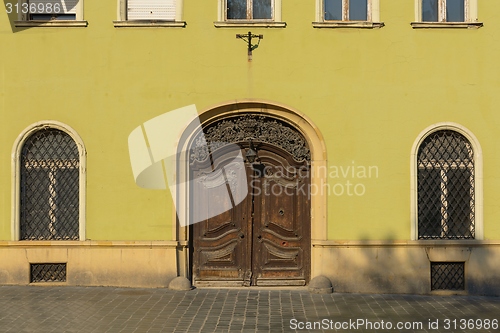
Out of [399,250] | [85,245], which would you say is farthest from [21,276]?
[399,250]

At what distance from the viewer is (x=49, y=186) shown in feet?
43.8

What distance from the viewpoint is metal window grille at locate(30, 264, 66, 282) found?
13266 millimetres

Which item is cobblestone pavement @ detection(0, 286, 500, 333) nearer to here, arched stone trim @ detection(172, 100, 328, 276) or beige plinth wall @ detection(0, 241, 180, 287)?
beige plinth wall @ detection(0, 241, 180, 287)

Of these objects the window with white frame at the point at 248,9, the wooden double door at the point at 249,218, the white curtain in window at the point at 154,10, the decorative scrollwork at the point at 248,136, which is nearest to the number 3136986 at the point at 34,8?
the white curtain in window at the point at 154,10

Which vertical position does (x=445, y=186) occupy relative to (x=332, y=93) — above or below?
below

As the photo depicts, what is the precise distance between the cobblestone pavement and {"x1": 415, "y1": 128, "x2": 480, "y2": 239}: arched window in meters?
1.19

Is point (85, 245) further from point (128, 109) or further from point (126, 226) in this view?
point (128, 109)

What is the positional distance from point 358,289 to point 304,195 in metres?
1.81

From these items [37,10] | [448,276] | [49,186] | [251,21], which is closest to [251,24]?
[251,21]

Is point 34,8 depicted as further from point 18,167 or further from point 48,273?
point 48,273


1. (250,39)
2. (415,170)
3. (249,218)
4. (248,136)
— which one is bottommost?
(249,218)

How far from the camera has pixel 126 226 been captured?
1313 cm

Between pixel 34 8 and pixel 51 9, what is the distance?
11.7 inches

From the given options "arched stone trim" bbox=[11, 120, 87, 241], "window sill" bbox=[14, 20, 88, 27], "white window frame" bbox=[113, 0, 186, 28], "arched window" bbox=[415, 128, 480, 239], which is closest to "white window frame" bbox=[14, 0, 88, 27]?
"window sill" bbox=[14, 20, 88, 27]
